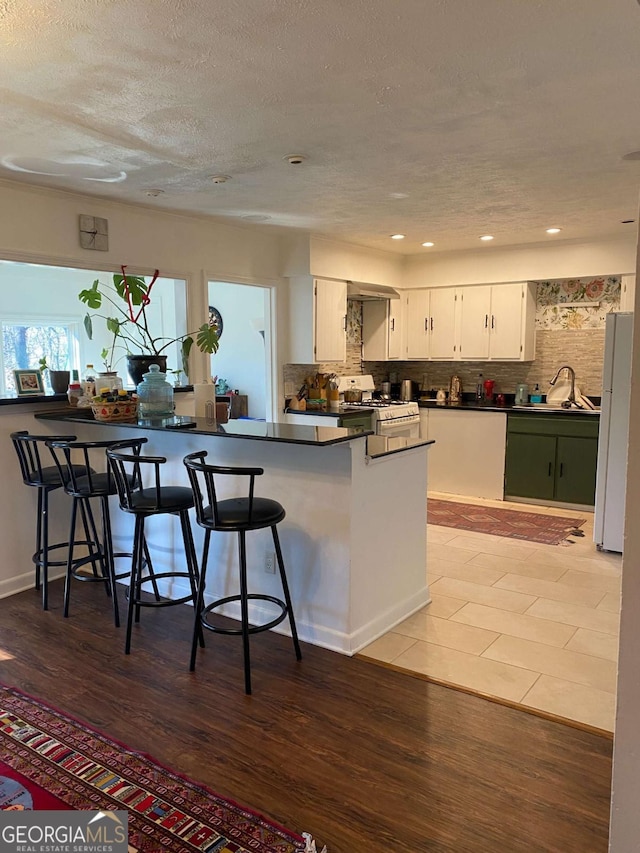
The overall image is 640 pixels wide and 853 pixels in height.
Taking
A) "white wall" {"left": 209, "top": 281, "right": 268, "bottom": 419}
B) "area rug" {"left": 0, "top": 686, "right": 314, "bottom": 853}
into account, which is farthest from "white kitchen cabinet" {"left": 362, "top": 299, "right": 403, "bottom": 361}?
"area rug" {"left": 0, "top": 686, "right": 314, "bottom": 853}

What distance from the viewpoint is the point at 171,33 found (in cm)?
195

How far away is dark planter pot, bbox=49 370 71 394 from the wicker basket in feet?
1.27

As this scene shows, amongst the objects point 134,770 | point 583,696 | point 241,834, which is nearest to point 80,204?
point 134,770

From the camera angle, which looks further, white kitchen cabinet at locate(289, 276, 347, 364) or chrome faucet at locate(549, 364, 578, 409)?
chrome faucet at locate(549, 364, 578, 409)

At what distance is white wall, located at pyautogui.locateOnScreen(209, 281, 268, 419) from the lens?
7305mm

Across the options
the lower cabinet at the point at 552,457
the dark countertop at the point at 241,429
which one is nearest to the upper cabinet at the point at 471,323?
the lower cabinet at the point at 552,457

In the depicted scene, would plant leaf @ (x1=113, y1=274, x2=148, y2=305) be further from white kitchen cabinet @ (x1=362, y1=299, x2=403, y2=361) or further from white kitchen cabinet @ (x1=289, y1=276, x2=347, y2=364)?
white kitchen cabinet @ (x1=362, y1=299, x2=403, y2=361)

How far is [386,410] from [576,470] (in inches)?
70.3

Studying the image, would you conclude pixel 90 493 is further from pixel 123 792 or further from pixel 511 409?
pixel 511 409

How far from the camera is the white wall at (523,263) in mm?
5512

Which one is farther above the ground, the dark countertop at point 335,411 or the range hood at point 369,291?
the range hood at point 369,291

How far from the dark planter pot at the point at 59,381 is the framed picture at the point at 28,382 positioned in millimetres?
70

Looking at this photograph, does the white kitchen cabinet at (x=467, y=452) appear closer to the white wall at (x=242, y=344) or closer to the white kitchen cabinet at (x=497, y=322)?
the white kitchen cabinet at (x=497, y=322)

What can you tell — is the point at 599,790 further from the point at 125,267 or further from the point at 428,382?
the point at 428,382
